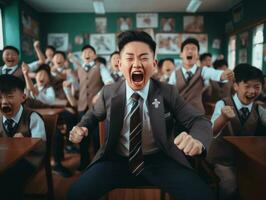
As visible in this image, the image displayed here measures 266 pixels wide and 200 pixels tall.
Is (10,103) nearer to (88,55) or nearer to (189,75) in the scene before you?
(189,75)

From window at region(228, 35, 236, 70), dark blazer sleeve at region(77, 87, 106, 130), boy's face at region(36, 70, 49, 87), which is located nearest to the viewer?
dark blazer sleeve at region(77, 87, 106, 130)

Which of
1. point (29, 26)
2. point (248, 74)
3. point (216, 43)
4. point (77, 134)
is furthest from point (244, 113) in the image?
point (216, 43)

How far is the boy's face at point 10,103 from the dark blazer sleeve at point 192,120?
103 cm

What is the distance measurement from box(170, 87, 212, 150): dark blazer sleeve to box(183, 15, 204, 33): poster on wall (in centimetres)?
624

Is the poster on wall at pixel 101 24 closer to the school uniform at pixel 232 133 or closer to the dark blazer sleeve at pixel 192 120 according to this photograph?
the school uniform at pixel 232 133

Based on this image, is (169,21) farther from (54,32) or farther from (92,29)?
(54,32)

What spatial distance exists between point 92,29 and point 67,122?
436 centimetres

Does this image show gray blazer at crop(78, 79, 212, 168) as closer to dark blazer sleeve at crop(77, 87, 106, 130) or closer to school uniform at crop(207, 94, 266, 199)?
dark blazer sleeve at crop(77, 87, 106, 130)

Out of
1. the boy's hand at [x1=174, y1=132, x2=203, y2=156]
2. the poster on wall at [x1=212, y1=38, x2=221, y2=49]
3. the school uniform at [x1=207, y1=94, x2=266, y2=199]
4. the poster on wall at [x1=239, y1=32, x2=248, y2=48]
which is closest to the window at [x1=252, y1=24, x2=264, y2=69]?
the poster on wall at [x1=239, y1=32, x2=248, y2=48]

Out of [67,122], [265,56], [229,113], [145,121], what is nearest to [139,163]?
[145,121]

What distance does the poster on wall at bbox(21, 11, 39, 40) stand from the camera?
19.5ft

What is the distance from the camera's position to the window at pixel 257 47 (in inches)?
191

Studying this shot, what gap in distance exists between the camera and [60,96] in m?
3.93

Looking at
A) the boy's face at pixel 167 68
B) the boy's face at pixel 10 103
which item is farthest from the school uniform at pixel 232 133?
the boy's face at pixel 167 68
